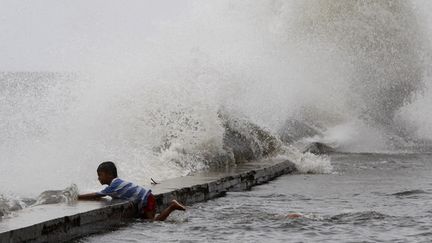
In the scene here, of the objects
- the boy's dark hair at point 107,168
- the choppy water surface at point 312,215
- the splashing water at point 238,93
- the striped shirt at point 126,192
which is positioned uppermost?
the splashing water at point 238,93

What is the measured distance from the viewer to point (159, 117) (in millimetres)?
16375

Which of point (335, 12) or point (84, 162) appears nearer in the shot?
point (84, 162)

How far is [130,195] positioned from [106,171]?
0.40 m

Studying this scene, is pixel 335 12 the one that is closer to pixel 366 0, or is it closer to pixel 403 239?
pixel 366 0

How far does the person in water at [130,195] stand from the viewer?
870 centimetres

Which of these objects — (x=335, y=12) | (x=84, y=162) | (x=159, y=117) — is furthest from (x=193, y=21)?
(x=84, y=162)

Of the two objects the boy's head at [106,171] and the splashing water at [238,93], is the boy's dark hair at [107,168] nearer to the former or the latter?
the boy's head at [106,171]

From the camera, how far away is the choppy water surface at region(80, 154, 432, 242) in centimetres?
761

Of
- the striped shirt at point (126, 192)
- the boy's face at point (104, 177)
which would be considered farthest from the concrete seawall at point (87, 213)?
the boy's face at point (104, 177)

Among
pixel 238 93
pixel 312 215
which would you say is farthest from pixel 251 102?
pixel 312 215

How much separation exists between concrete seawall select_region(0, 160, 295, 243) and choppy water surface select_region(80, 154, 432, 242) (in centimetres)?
19

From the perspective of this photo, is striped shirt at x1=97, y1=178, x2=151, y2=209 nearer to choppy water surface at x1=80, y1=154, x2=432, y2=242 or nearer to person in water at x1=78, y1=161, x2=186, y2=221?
person in water at x1=78, y1=161, x2=186, y2=221

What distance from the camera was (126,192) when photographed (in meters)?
8.80

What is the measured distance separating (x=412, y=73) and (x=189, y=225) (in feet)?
71.7
